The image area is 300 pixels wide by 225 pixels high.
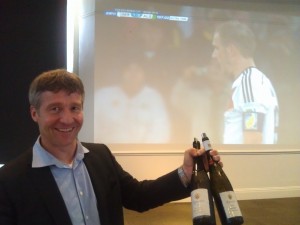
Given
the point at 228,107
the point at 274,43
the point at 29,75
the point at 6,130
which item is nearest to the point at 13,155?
the point at 6,130

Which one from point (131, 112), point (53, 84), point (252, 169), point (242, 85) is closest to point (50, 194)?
point (53, 84)

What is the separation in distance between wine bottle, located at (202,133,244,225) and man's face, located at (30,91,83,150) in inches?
19.4

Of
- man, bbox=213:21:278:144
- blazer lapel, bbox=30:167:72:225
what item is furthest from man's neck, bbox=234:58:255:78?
blazer lapel, bbox=30:167:72:225

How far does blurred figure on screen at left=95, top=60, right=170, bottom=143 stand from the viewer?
397 cm

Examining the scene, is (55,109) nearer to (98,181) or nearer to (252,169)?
(98,181)

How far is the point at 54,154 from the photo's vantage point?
1.20 m

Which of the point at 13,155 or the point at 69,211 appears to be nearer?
the point at 69,211

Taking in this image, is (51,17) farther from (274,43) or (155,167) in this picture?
(274,43)

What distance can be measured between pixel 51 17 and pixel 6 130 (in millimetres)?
1509

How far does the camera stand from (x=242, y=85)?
14.1 ft

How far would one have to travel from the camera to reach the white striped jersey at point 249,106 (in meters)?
4.29

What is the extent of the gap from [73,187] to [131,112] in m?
2.88

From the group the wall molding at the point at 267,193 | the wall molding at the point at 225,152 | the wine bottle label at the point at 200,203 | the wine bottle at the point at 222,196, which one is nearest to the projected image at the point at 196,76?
the wall molding at the point at 225,152

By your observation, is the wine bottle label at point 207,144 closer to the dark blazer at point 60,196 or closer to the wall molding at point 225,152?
the dark blazer at point 60,196
